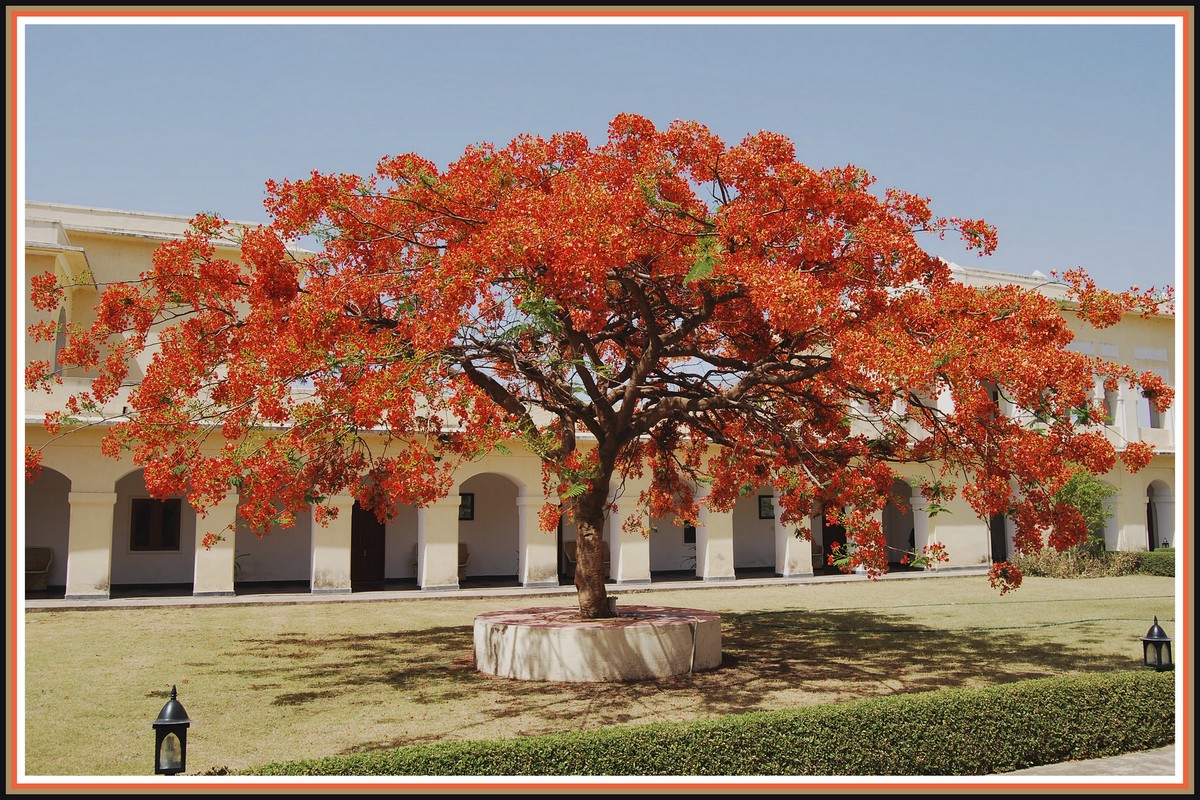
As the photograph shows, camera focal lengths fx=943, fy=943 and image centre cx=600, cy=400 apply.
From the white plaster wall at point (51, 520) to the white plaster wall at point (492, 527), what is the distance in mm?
8924

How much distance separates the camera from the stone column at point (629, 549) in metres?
22.0

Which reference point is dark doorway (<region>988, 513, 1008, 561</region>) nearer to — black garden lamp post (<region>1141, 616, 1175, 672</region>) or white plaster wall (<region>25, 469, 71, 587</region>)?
black garden lamp post (<region>1141, 616, 1175, 672</region>)

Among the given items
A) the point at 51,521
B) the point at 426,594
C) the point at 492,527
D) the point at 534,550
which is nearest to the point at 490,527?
the point at 492,527

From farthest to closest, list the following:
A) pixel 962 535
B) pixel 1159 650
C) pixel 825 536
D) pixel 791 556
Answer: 1. pixel 825 536
2. pixel 962 535
3. pixel 791 556
4. pixel 1159 650

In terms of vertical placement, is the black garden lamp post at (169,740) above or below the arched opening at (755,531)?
above

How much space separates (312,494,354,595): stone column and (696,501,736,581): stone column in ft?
27.6

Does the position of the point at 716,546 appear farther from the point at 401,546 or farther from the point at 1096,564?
the point at 1096,564

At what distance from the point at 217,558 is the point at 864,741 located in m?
15.6

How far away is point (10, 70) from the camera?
544cm

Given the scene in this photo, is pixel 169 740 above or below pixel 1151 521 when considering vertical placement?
above

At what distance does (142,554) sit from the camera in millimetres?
21422

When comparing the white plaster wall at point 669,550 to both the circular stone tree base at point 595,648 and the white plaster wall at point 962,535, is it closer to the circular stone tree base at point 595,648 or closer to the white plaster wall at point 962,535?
the white plaster wall at point 962,535

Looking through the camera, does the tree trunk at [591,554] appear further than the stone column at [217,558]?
No

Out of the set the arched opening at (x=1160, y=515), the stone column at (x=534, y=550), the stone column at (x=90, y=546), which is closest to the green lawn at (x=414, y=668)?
the stone column at (x=90, y=546)
